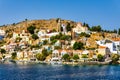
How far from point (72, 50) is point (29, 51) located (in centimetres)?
1568

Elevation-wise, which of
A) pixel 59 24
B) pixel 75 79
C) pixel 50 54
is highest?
pixel 59 24

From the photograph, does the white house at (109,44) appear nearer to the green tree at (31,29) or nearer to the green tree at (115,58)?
the green tree at (115,58)

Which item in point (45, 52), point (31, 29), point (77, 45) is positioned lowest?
point (45, 52)

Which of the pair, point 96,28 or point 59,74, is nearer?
point 59,74

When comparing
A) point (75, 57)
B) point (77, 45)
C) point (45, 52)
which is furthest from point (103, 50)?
point (45, 52)

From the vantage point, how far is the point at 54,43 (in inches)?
4781

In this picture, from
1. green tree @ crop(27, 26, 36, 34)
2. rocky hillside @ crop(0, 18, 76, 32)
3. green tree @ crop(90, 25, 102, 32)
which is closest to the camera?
green tree @ crop(90, 25, 102, 32)

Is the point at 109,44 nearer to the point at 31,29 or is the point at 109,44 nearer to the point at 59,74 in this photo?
the point at 31,29

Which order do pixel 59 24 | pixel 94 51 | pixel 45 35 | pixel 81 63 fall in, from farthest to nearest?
pixel 59 24, pixel 45 35, pixel 94 51, pixel 81 63

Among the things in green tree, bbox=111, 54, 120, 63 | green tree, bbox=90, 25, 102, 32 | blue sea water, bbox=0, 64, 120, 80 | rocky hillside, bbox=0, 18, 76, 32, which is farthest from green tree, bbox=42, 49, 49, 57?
blue sea water, bbox=0, 64, 120, 80

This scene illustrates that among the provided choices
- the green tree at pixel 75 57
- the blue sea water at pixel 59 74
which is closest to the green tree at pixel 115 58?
the green tree at pixel 75 57

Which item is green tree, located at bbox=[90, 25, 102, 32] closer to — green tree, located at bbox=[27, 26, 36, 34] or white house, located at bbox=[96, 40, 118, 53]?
white house, located at bbox=[96, 40, 118, 53]

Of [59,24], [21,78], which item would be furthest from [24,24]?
[21,78]

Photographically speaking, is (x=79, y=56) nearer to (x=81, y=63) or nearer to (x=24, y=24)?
(x=81, y=63)
